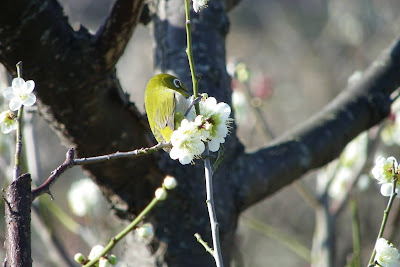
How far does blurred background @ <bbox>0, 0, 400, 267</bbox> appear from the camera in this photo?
4055 mm

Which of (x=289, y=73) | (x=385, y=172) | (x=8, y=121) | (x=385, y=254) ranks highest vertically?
(x=289, y=73)

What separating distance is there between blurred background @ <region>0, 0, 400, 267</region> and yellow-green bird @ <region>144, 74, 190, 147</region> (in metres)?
2.17

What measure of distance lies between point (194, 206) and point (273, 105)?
4.80m

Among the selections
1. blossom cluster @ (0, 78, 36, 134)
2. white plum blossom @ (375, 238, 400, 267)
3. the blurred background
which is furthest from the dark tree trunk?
the blurred background

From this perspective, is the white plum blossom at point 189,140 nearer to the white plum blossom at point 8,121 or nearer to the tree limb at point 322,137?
the white plum blossom at point 8,121

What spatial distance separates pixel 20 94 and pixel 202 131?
0.75ft

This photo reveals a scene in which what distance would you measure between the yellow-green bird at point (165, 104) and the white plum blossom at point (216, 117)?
165mm

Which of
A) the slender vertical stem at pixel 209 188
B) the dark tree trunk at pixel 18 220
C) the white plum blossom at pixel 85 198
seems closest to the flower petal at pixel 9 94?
the dark tree trunk at pixel 18 220

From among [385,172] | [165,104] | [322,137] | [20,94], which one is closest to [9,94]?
[20,94]

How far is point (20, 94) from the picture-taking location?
634 mm

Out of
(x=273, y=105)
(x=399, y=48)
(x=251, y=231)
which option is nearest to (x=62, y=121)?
(x=399, y=48)

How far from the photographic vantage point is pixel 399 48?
50.4 inches

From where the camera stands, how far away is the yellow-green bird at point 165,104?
0.81 meters

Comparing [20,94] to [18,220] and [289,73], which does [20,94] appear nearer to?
[18,220]
